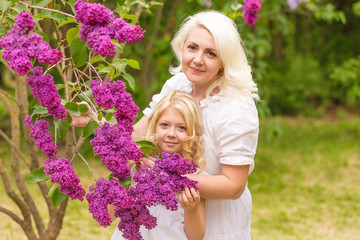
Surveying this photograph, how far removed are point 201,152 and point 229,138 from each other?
0.40 feet

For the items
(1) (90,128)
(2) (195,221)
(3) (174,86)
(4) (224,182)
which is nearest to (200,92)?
(3) (174,86)

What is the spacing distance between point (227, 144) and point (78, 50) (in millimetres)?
716

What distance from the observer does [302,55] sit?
1124 cm

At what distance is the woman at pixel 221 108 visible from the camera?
194 cm

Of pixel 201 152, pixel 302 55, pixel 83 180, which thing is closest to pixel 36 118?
pixel 201 152

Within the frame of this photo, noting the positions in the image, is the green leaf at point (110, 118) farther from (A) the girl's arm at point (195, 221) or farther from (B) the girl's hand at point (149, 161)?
(A) the girl's arm at point (195, 221)

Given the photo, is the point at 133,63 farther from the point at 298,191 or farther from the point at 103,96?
the point at 298,191

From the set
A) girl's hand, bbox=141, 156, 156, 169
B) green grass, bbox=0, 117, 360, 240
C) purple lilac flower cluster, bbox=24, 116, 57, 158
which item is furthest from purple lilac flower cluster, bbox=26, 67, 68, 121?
green grass, bbox=0, 117, 360, 240

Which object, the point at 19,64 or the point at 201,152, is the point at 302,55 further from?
the point at 19,64

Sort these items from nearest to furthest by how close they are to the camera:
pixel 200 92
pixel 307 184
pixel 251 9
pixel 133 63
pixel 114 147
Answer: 1. pixel 114 147
2. pixel 133 63
3. pixel 200 92
4. pixel 251 9
5. pixel 307 184

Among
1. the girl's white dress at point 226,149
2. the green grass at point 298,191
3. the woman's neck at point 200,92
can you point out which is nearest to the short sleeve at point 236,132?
the girl's white dress at point 226,149

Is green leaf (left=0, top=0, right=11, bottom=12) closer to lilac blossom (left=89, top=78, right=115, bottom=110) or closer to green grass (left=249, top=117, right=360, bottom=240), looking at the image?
lilac blossom (left=89, top=78, right=115, bottom=110)

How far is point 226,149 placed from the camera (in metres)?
1.95

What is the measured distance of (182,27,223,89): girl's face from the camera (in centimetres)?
200
